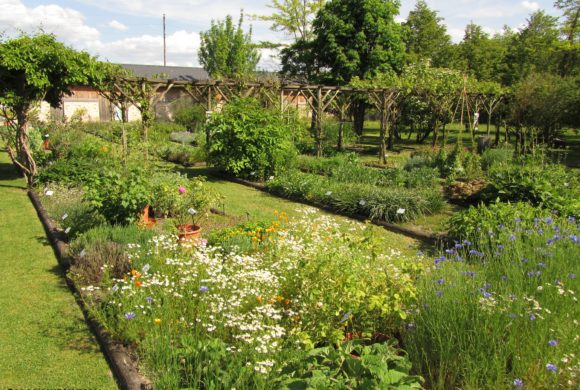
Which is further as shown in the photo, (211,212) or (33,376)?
(211,212)

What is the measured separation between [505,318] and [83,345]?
329cm

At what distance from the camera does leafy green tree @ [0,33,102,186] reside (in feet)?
30.5

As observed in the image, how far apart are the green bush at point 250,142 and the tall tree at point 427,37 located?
22.8m

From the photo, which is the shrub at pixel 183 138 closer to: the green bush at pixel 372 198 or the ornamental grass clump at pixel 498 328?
the green bush at pixel 372 198

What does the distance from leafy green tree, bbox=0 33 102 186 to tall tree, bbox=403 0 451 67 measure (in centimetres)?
2575

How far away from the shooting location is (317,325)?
11.0 feet

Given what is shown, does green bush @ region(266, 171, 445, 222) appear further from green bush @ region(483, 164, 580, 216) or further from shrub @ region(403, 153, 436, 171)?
shrub @ region(403, 153, 436, 171)

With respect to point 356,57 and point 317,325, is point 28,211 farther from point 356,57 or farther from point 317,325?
point 356,57

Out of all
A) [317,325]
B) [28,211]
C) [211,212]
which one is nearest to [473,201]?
[211,212]

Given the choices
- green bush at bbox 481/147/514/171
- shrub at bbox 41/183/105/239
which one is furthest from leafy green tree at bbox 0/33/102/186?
green bush at bbox 481/147/514/171

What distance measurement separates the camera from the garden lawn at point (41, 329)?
11.2ft

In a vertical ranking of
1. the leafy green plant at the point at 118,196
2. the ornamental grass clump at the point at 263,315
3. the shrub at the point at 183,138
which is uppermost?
the shrub at the point at 183,138

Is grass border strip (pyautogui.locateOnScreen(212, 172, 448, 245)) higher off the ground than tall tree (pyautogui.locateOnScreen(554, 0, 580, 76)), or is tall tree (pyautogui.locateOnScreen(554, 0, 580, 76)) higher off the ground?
tall tree (pyautogui.locateOnScreen(554, 0, 580, 76))

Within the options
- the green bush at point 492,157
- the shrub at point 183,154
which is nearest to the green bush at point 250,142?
the shrub at point 183,154
